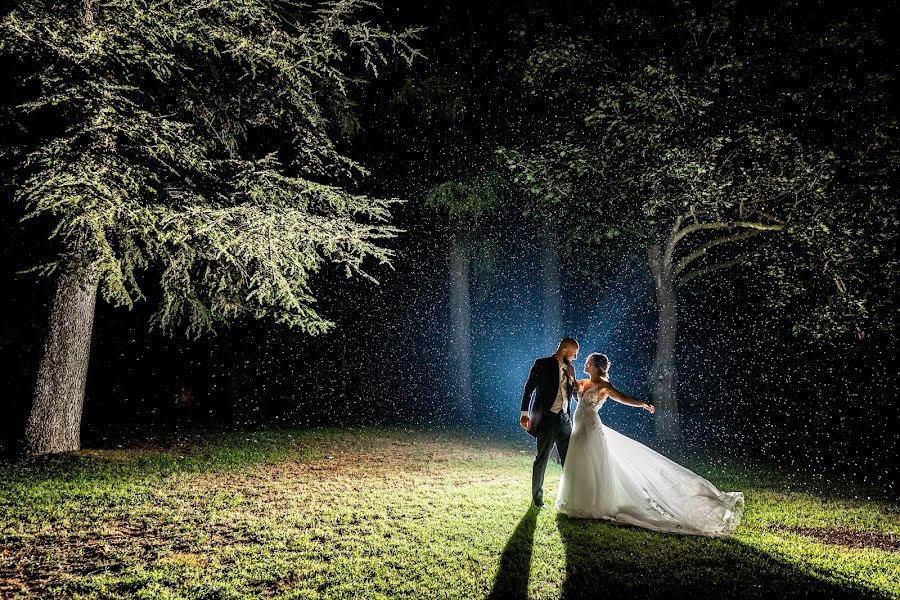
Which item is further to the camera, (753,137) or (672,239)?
(672,239)

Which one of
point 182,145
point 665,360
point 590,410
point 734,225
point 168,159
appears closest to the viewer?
point 590,410

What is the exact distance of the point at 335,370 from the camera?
20.5 m

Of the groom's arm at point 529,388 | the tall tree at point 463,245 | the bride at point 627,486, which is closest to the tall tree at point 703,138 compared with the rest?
the tall tree at point 463,245

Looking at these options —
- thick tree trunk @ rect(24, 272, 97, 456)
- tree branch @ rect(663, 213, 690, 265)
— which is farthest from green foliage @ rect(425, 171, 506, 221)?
thick tree trunk @ rect(24, 272, 97, 456)

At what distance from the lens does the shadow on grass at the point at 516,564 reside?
3865 mm

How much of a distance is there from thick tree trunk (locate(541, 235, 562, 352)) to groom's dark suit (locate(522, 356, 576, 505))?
28.2 ft

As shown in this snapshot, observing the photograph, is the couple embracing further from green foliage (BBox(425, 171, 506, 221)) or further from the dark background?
green foliage (BBox(425, 171, 506, 221))

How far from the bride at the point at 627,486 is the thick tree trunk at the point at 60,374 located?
7.02m

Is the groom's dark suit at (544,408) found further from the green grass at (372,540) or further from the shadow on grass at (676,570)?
the shadow on grass at (676,570)

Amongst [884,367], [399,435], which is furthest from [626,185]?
[884,367]

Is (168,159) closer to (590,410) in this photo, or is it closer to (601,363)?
(601,363)

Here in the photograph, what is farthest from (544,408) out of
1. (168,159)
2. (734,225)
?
(734,225)

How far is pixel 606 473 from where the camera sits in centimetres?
551

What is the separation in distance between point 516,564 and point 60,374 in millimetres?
7088
